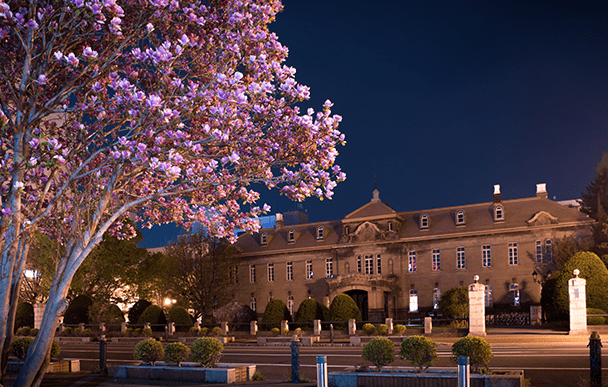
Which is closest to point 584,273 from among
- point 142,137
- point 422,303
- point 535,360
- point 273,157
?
point 535,360

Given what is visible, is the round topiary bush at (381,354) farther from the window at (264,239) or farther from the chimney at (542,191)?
the window at (264,239)

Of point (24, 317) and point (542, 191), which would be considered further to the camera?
point (542, 191)

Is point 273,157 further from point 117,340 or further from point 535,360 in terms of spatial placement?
point 117,340

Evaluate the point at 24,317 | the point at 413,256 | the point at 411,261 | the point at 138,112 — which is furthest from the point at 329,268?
the point at 138,112

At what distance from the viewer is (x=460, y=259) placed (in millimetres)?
51406

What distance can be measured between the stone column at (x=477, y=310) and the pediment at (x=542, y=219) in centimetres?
2347

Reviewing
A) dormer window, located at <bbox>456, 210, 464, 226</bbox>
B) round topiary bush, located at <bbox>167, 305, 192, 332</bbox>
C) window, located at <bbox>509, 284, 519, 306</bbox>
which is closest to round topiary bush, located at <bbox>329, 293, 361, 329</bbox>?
round topiary bush, located at <bbox>167, 305, 192, 332</bbox>

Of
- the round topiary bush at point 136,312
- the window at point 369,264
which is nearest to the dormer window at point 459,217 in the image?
the window at point 369,264

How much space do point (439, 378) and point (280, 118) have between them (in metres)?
6.64

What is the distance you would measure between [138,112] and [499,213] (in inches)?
1821

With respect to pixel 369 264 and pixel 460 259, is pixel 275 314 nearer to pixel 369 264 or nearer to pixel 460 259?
pixel 369 264

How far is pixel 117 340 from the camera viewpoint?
3681 centimetres

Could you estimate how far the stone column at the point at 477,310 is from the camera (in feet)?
89.8

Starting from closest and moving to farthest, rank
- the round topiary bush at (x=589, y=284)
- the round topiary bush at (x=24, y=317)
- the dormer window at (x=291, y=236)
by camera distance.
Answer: the round topiary bush at (x=589, y=284) < the round topiary bush at (x=24, y=317) < the dormer window at (x=291, y=236)
